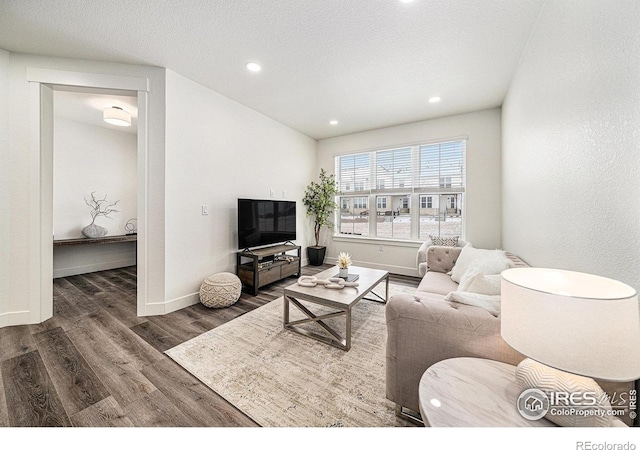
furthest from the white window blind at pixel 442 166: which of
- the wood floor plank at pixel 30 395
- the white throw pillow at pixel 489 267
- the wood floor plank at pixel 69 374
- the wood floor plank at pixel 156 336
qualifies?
the wood floor plank at pixel 30 395

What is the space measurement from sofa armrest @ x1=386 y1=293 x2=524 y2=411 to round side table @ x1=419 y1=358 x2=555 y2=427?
91mm

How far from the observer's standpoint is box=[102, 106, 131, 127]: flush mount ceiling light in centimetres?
346

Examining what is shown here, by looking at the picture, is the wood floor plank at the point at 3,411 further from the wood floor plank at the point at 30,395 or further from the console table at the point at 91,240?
the console table at the point at 91,240

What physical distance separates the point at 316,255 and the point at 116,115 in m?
4.10

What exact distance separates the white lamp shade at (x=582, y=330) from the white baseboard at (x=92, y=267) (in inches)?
238

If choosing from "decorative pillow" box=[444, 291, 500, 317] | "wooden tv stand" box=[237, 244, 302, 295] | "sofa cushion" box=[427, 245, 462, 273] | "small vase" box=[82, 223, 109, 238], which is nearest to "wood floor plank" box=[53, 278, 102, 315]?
"small vase" box=[82, 223, 109, 238]

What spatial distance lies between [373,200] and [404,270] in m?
1.52

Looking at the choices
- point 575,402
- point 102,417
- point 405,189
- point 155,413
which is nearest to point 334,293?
point 155,413

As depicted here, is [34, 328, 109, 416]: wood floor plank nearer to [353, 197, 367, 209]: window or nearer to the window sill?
the window sill

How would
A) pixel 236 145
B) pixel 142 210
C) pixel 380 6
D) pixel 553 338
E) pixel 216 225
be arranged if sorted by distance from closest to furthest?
pixel 553 338 < pixel 380 6 < pixel 142 210 < pixel 216 225 < pixel 236 145

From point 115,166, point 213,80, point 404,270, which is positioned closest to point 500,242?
point 404,270

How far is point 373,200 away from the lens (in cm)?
476

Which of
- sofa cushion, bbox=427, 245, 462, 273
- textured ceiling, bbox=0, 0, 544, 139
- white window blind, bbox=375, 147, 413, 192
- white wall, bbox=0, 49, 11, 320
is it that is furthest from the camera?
white window blind, bbox=375, 147, 413, 192
